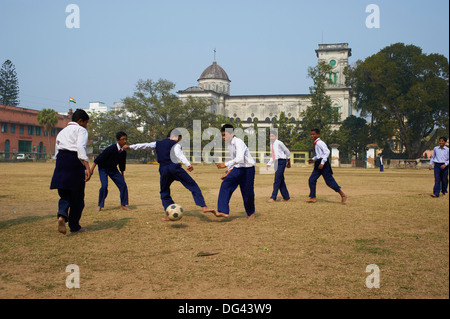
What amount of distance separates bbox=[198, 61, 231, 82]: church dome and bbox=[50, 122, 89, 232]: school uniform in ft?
328

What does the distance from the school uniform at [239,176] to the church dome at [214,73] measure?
9851 centimetres

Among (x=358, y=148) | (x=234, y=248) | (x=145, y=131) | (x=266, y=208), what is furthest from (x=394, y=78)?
(x=234, y=248)

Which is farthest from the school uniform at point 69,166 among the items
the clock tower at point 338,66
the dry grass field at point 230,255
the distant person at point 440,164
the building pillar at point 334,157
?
the clock tower at point 338,66

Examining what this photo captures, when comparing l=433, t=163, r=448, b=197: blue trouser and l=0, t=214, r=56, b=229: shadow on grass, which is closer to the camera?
l=0, t=214, r=56, b=229: shadow on grass

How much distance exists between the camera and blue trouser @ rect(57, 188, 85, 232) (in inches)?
273

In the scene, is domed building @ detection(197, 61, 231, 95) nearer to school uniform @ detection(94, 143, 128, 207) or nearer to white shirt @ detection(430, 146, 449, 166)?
white shirt @ detection(430, 146, 449, 166)

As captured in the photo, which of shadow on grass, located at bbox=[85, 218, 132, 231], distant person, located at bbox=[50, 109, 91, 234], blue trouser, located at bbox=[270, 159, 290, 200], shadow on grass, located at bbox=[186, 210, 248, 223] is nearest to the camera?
distant person, located at bbox=[50, 109, 91, 234]

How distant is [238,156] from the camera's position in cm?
844

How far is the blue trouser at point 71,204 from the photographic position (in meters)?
6.93

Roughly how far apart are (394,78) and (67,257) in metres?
52.4

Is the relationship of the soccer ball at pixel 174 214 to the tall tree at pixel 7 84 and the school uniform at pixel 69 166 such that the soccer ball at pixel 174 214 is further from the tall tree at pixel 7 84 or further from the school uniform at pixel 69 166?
the tall tree at pixel 7 84

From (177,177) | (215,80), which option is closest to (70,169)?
(177,177)

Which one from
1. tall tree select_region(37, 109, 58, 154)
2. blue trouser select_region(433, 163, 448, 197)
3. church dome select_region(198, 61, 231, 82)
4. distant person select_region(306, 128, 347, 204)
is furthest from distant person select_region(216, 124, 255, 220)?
church dome select_region(198, 61, 231, 82)
